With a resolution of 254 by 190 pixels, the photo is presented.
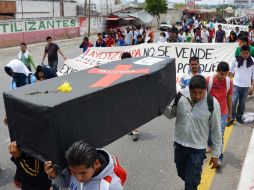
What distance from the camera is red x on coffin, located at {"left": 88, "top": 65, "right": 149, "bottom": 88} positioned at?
2988 mm

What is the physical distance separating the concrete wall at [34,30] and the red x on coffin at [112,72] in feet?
72.5

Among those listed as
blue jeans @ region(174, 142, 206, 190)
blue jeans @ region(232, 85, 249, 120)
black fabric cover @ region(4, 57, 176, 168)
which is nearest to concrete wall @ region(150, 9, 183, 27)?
blue jeans @ region(232, 85, 249, 120)

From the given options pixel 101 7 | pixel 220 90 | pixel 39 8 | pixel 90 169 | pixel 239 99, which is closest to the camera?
pixel 90 169

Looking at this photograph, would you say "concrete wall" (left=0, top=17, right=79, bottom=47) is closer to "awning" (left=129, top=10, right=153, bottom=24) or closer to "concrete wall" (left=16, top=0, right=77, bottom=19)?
"concrete wall" (left=16, top=0, right=77, bottom=19)

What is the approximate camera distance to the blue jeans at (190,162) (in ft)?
12.5

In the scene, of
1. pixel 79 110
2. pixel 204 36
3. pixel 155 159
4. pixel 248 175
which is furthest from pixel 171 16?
pixel 79 110

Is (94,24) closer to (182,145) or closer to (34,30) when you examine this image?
(34,30)

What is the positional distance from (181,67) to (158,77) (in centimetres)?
629

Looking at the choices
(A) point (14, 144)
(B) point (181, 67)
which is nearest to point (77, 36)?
(B) point (181, 67)

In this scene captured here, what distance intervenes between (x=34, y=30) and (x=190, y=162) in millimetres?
25123

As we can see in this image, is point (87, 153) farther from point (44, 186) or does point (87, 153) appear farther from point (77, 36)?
point (77, 36)

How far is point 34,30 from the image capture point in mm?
27281

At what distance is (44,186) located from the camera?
317 centimetres

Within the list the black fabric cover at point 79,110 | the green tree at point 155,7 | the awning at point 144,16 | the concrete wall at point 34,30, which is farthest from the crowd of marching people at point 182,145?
the green tree at point 155,7
